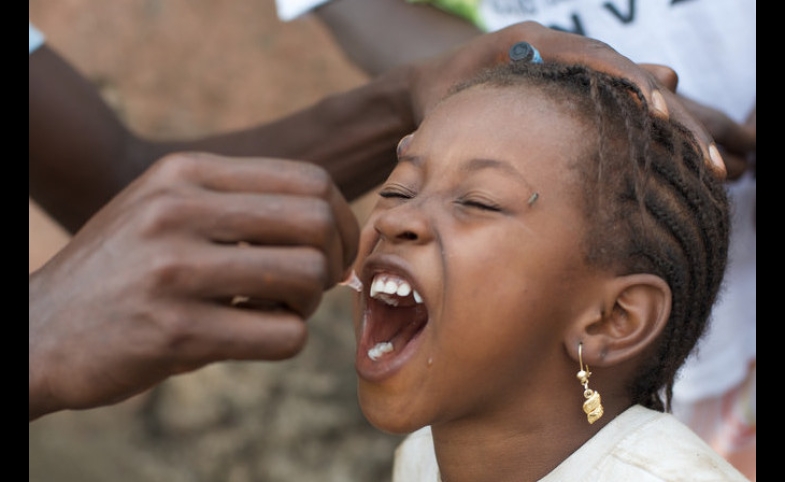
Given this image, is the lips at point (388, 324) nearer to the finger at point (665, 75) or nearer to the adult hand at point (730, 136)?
the finger at point (665, 75)

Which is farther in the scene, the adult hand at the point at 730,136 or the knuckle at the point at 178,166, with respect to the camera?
the adult hand at the point at 730,136

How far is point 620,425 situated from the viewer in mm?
1672

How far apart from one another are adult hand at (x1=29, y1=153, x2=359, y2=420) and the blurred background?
254cm

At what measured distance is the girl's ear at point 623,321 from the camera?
5.41 ft

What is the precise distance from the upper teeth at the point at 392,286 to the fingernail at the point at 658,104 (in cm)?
53

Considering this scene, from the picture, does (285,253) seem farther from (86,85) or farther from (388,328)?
(86,85)

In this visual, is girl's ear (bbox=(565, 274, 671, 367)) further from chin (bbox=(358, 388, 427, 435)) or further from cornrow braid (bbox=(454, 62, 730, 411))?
chin (bbox=(358, 388, 427, 435))

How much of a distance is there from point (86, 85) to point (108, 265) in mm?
1592

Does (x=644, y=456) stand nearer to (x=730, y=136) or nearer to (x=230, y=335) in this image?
(x=230, y=335)

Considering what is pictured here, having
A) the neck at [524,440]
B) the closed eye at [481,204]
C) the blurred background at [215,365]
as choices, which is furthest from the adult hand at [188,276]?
the blurred background at [215,365]

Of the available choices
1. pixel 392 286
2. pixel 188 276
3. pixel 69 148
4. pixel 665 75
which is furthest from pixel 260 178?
pixel 69 148

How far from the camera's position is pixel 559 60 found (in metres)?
1.90

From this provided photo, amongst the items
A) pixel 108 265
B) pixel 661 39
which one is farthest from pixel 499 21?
pixel 108 265

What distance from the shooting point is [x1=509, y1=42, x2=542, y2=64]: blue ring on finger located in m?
1.89
